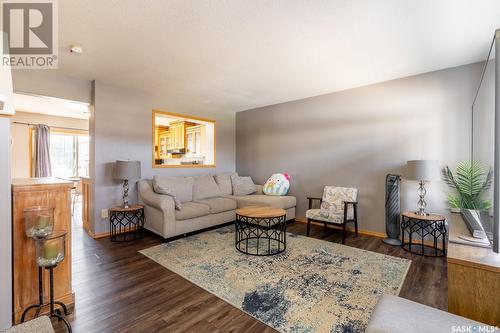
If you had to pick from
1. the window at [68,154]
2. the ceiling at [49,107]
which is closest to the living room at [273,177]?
the ceiling at [49,107]

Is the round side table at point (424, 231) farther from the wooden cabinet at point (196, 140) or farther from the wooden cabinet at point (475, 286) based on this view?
the wooden cabinet at point (196, 140)

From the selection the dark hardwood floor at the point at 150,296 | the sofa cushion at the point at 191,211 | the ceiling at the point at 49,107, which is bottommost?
the dark hardwood floor at the point at 150,296

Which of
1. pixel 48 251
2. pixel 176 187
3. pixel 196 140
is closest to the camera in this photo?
pixel 48 251

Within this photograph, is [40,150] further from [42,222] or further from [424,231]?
[424,231]

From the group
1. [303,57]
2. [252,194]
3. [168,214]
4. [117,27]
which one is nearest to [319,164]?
[252,194]

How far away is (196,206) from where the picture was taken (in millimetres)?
3869

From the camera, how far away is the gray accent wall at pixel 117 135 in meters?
3.72

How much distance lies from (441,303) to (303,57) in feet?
9.33

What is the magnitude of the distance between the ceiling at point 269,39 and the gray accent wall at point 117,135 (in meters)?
0.32

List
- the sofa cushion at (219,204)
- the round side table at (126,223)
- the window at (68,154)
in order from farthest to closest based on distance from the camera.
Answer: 1. the window at (68,154)
2. the sofa cushion at (219,204)
3. the round side table at (126,223)

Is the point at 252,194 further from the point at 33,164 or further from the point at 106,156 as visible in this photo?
the point at 33,164

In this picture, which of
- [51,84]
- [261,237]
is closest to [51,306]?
[261,237]

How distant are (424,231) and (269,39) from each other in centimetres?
339

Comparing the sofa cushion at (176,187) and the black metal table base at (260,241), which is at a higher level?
the sofa cushion at (176,187)
